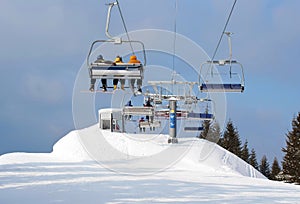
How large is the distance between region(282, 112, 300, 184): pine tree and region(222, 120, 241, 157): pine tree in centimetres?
777

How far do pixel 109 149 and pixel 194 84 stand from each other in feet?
17.0

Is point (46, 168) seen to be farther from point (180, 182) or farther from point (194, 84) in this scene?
point (194, 84)

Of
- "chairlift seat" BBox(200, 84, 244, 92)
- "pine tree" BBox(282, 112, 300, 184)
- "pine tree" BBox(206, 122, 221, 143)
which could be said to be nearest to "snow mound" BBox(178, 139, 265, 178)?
"chairlift seat" BBox(200, 84, 244, 92)

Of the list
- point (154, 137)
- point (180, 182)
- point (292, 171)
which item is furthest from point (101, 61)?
point (292, 171)

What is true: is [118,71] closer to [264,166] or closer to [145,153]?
[145,153]

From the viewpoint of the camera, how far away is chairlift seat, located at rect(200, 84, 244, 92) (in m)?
10.6

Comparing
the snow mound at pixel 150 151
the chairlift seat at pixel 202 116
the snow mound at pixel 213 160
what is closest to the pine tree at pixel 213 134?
the snow mound at pixel 150 151

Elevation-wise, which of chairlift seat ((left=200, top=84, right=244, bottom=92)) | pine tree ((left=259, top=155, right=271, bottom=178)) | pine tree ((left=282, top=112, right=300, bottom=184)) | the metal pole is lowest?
pine tree ((left=259, top=155, right=271, bottom=178))

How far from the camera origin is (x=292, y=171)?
99.8ft

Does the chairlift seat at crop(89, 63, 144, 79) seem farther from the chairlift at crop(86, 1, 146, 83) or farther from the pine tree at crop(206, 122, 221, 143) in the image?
the pine tree at crop(206, 122, 221, 143)

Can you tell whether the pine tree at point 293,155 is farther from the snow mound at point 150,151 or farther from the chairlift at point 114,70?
the chairlift at point 114,70

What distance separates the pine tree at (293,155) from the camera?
30.2 meters

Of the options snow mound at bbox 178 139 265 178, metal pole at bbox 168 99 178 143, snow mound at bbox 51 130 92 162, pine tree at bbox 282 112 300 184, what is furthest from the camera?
pine tree at bbox 282 112 300 184

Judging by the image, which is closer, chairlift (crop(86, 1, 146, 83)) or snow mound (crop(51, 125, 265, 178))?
A: chairlift (crop(86, 1, 146, 83))
